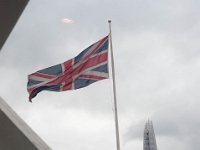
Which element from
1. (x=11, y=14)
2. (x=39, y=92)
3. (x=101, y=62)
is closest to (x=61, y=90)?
(x=39, y=92)

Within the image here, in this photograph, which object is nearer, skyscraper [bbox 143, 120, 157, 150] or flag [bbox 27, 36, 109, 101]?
flag [bbox 27, 36, 109, 101]

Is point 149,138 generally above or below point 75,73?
below

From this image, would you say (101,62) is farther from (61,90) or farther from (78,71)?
(61,90)

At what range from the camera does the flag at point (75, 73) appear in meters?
10.5

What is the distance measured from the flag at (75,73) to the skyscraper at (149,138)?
412 ft

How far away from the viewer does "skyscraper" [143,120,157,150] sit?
13375cm

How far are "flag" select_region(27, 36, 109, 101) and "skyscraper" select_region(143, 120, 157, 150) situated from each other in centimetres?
12556

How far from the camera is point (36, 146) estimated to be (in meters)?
4.11

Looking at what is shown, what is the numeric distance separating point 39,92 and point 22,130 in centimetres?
606

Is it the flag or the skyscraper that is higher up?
the flag

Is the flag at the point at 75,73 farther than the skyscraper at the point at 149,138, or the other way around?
the skyscraper at the point at 149,138

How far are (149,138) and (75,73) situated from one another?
131528 millimetres

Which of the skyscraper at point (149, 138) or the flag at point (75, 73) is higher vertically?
the flag at point (75, 73)

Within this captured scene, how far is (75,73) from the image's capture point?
428 inches
